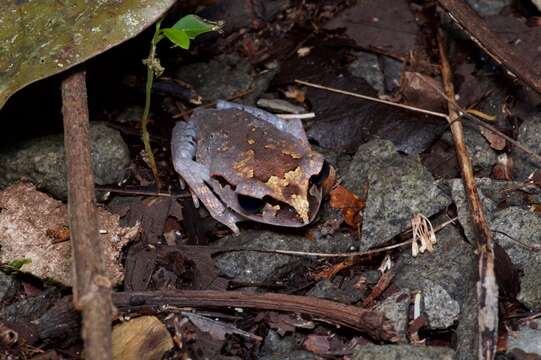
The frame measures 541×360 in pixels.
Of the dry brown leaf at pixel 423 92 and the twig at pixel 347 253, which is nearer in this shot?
the twig at pixel 347 253

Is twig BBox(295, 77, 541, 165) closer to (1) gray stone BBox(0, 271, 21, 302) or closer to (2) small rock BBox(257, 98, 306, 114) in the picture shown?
(2) small rock BBox(257, 98, 306, 114)

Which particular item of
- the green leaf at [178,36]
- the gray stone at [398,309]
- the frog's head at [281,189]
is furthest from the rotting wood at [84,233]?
the gray stone at [398,309]

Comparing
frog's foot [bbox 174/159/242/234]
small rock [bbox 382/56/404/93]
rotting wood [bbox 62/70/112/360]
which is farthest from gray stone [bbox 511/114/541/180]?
rotting wood [bbox 62/70/112/360]

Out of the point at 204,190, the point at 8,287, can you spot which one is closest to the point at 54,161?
the point at 8,287

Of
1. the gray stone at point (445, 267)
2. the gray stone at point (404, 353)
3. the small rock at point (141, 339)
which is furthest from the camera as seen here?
the gray stone at point (445, 267)

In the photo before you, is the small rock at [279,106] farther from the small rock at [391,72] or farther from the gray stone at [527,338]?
the gray stone at [527,338]

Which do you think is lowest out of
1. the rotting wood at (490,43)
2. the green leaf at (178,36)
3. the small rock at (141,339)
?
the small rock at (141,339)

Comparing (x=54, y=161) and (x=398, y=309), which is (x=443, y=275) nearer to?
(x=398, y=309)
